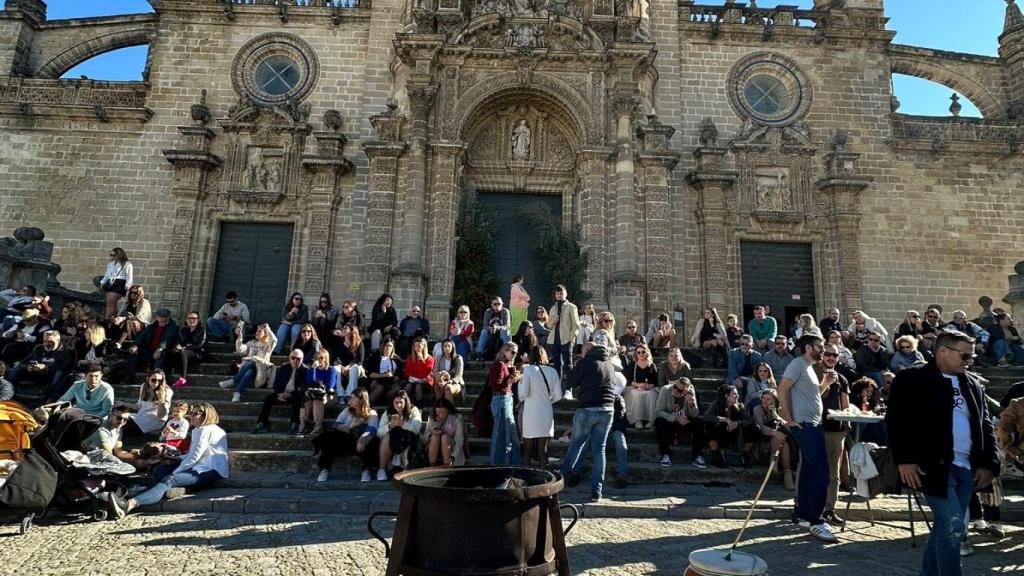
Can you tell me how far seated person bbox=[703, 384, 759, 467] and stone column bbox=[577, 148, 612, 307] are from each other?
6.75 meters

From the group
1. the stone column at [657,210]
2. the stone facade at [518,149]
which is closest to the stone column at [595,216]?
the stone facade at [518,149]

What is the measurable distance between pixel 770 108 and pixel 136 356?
60.2 feet

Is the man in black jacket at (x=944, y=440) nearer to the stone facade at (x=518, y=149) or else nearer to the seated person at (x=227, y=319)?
the stone facade at (x=518, y=149)

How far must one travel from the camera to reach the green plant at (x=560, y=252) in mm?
15164

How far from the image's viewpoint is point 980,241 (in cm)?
1698

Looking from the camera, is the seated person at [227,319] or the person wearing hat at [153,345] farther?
the seated person at [227,319]

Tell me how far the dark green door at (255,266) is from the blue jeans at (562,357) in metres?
9.32

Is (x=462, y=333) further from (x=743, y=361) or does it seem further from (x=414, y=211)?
(x=743, y=361)

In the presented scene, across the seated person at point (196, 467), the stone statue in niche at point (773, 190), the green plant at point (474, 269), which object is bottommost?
the seated person at point (196, 467)

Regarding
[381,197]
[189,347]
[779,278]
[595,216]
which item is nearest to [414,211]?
[381,197]

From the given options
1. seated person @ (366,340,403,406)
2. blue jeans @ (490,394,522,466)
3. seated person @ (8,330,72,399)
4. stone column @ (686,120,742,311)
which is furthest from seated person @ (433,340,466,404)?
stone column @ (686,120,742,311)

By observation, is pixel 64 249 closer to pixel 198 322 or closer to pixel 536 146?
pixel 198 322

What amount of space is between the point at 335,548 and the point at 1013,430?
6.62m

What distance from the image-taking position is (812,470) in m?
5.62
